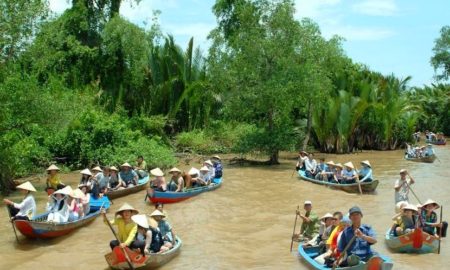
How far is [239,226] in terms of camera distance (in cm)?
1442

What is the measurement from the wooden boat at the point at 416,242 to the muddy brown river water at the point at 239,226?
175 mm

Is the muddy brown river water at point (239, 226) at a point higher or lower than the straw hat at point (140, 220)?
lower

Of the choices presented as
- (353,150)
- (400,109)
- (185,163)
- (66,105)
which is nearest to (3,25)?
(66,105)

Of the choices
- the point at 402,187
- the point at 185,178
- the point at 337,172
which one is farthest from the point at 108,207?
the point at 337,172

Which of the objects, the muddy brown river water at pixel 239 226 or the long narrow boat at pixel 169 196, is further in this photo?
the long narrow boat at pixel 169 196

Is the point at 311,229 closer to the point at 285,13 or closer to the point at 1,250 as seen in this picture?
the point at 1,250

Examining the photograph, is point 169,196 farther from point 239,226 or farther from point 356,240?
point 356,240

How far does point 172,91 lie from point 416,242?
23.0m

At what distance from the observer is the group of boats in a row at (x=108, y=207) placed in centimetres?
977

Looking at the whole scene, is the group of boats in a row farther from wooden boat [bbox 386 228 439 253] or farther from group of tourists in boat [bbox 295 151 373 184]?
wooden boat [bbox 386 228 439 253]

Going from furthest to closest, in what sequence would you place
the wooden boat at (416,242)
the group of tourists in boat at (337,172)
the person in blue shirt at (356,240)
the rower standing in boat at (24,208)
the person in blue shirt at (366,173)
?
the group of tourists in boat at (337,172), the person in blue shirt at (366,173), the rower standing in boat at (24,208), the wooden boat at (416,242), the person in blue shirt at (356,240)

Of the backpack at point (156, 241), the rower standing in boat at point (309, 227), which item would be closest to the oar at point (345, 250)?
the rower standing in boat at point (309, 227)

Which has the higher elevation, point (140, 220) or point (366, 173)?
point (366, 173)

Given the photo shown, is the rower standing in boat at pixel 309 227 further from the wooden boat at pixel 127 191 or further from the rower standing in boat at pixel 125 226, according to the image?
the wooden boat at pixel 127 191
